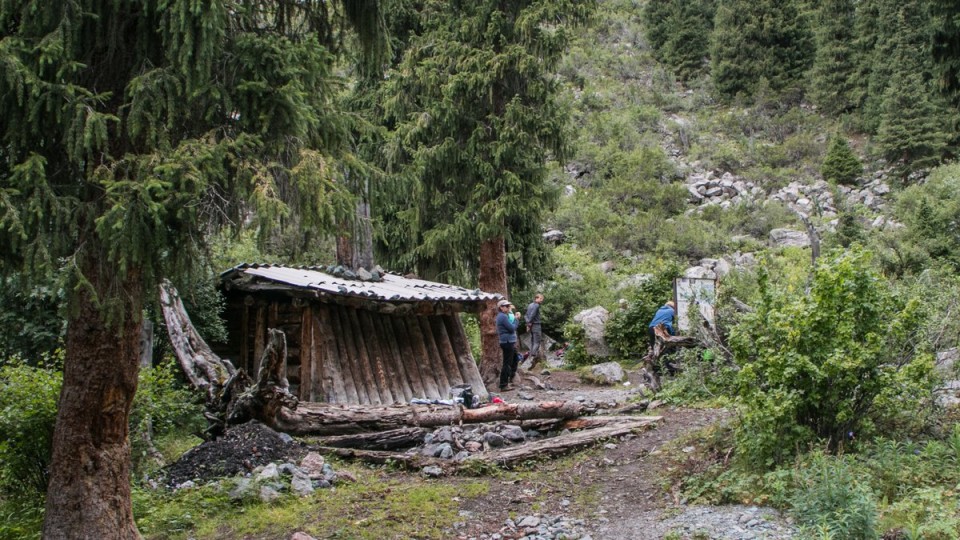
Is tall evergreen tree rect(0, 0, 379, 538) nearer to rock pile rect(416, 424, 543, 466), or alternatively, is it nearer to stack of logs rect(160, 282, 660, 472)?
stack of logs rect(160, 282, 660, 472)

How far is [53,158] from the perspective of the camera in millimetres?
5551

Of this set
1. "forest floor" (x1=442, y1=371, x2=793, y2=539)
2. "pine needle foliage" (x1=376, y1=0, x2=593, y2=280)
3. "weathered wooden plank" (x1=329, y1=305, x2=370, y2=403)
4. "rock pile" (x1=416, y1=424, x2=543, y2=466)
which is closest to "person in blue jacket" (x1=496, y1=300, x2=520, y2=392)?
"pine needle foliage" (x1=376, y1=0, x2=593, y2=280)

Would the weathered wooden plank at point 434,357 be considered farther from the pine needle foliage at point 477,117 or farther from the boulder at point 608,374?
the boulder at point 608,374

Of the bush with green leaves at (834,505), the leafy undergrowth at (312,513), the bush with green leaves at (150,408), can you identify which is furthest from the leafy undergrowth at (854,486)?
the bush with green leaves at (150,408)

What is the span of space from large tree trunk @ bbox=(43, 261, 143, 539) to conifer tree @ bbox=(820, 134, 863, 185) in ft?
117

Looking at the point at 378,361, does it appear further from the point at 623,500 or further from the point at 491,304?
the point at 623,500

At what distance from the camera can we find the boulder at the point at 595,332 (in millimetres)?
19969

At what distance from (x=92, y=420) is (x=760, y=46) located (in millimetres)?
45312

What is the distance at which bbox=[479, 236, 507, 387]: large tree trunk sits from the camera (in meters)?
16.2

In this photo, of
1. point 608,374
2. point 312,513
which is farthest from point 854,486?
point 608,374

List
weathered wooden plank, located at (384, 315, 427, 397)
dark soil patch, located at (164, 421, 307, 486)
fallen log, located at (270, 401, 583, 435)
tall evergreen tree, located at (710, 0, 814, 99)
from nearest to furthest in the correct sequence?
dark soil patch, located at (164, 421, 307, 486) → fallen log, located at (270, 401, 583, 435) → weathered wooden plank, located at (384, 315, 427, 397) → tall evergreen tree, located at (710, 0, 814, 99)

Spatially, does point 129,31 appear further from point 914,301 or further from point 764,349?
point 914,301

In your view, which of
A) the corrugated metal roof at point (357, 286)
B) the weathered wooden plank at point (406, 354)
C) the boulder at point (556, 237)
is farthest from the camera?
the boulder at point (556, 237)

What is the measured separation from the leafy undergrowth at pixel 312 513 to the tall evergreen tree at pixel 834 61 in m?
39.7
